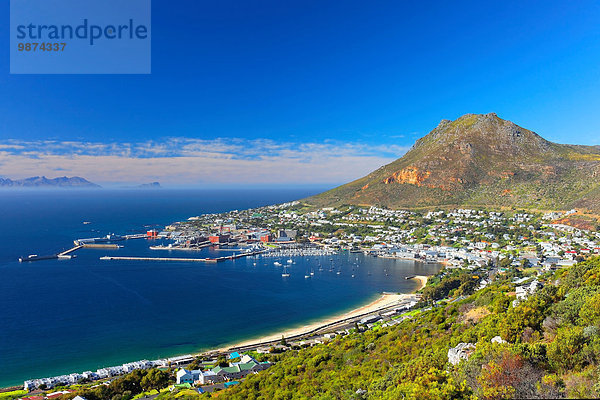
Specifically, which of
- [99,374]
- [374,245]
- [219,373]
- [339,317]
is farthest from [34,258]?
[374,245]

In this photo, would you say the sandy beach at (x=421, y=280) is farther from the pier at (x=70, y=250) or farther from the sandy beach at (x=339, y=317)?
the pier at (x=70, y=250)

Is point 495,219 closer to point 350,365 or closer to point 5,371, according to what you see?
point 350,365

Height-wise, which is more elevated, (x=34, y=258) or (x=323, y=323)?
(x=34, y=258)

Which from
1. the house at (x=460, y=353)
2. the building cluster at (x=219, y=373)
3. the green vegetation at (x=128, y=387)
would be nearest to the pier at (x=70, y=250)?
the green vegetation at (x=128, y=387)

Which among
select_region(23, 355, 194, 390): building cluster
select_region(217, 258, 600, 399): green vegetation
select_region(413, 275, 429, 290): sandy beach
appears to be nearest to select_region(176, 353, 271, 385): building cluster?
select_region(217, 258, 600, 399): green vegetation

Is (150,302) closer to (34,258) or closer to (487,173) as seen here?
(34,258)

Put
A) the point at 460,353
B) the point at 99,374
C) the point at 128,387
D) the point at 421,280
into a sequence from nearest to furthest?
1. the point at 460,353
2. the point at 128,387
3. the point at 99,374
4. the point at 421,280

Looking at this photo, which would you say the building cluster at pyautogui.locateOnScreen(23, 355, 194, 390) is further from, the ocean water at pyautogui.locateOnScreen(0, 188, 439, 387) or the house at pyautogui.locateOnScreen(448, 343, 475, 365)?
the house at pyautogui.locateOnScreen(448, 343, 475, 365)
